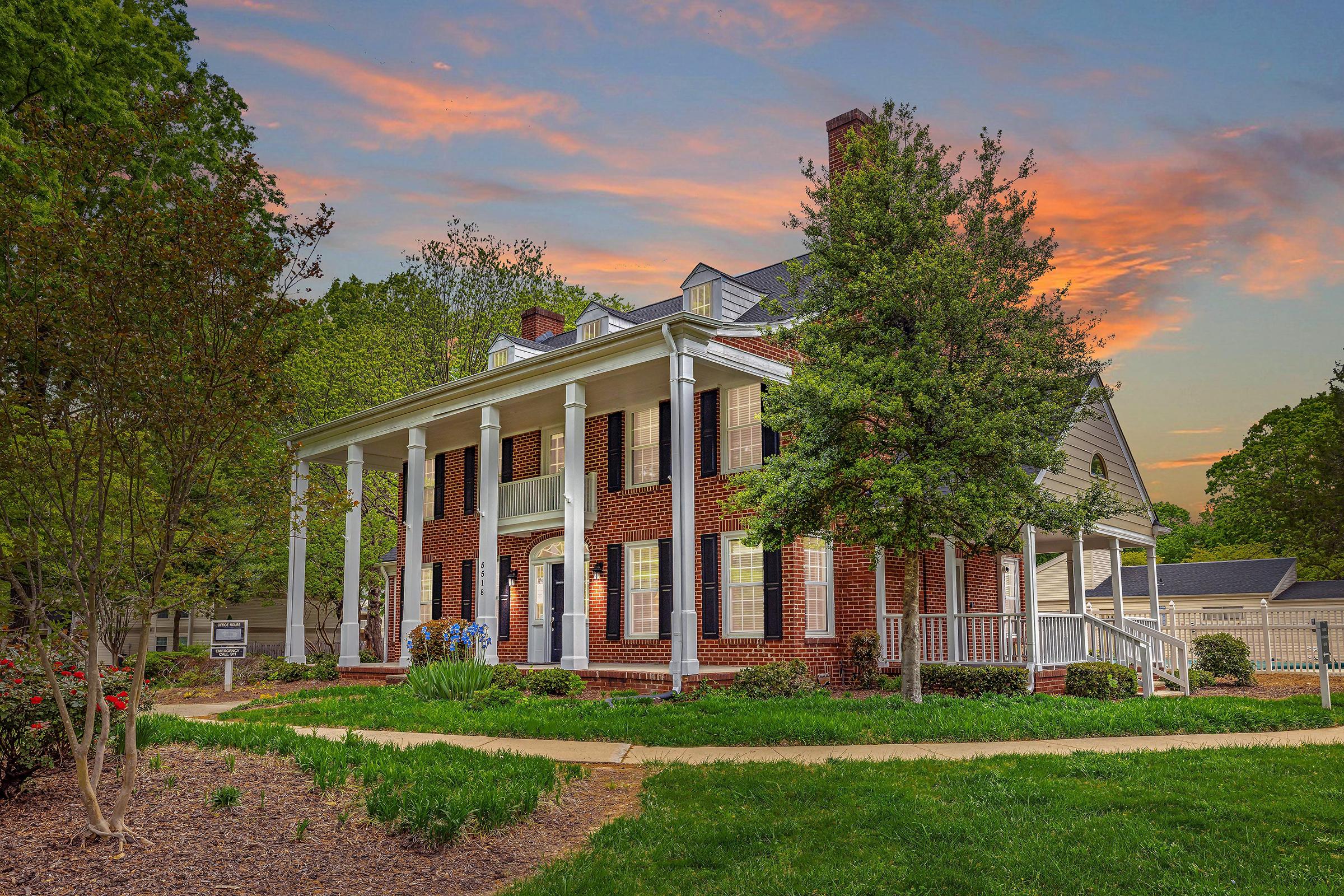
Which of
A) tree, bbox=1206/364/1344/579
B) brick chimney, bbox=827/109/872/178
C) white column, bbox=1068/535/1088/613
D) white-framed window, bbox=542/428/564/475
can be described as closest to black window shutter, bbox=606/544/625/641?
white-framed window, bbox=542/428/564/475

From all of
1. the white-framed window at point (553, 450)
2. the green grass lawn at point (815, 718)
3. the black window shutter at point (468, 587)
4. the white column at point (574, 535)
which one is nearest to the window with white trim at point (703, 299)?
the white column at point (574, 535)

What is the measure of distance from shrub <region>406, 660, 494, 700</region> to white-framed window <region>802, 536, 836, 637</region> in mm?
6096

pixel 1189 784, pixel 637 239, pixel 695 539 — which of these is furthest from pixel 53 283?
pixel 637 239

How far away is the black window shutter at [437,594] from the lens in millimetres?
23781

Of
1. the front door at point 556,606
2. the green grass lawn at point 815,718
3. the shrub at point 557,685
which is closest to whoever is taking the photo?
Answer: the green grass lawn at point 815,718

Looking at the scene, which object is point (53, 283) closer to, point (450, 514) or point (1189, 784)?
point (1189, 784)

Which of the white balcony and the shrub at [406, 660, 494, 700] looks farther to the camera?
the white balcony

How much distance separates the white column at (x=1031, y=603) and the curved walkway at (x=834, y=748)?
4436mm

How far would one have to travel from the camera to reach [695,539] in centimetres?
1803

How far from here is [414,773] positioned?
24.0 ft

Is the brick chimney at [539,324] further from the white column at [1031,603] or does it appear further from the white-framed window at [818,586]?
the white column at [1031,603]

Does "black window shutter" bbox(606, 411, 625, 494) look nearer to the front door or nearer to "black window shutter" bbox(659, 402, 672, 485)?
"black window shutter" bbox(659, 402, 672, 485)

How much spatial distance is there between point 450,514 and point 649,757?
53.7 feet

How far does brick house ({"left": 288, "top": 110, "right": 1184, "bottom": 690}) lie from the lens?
1577 centimetres
